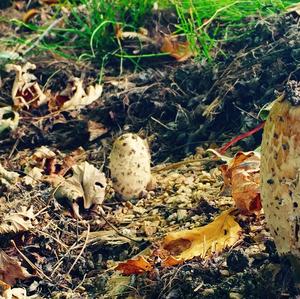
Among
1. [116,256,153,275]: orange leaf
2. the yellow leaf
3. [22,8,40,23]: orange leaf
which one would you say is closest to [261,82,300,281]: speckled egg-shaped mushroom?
the yellow leaf

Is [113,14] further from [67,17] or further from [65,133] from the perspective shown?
[65,133]

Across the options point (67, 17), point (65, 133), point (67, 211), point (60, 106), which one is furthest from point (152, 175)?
point (67, 17)

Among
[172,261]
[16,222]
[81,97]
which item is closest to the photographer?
[172,261]

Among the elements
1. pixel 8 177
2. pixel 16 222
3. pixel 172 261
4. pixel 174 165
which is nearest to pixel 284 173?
pixel 172 261

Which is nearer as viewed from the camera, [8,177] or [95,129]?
[8,177]

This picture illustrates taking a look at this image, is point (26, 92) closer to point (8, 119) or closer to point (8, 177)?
point (8, 119)

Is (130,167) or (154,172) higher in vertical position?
(130,167)

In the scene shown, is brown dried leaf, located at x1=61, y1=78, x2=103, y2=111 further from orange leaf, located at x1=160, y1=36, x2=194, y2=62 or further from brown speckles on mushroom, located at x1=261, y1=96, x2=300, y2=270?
brown speckles on mushroom, located at x1=261, y1=96, x2=300, y2=270

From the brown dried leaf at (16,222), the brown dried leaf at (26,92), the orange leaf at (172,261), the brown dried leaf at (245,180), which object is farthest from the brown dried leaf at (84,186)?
the brown dried leaf at (26,92)
